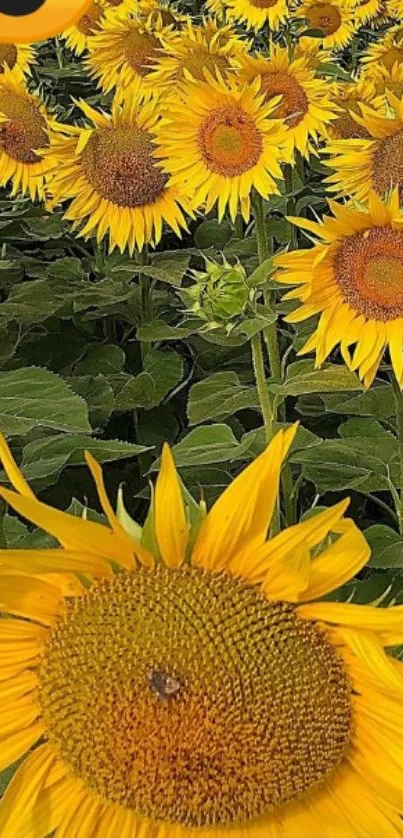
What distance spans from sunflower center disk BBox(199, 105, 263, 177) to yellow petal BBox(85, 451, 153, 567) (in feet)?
3.01

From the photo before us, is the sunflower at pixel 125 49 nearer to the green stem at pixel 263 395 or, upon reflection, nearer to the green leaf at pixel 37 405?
the green leaf at pixel 37 405

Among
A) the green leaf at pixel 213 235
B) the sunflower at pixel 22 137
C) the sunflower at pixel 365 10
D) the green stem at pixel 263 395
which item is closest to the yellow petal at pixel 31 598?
the green stem at pixel 263 395

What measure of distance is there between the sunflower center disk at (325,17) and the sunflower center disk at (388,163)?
3.97 ft

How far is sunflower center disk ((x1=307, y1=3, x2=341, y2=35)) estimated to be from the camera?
247 cm

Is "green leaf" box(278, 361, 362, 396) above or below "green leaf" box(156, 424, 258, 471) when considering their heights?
above

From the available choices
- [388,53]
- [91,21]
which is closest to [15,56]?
[91,21]

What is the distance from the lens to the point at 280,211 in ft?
6.44

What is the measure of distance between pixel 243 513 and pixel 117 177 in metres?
1.01

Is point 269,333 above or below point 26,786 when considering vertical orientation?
above

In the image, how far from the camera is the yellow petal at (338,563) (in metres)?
0.66

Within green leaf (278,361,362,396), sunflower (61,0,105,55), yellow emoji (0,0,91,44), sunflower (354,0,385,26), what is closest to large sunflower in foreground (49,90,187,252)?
green leaf (278,361,362,396)

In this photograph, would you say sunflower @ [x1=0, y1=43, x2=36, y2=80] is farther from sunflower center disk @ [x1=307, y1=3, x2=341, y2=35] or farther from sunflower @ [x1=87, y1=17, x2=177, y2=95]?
sunflower center disk @ [x1=307, y1=3, x2=341, y2=35]

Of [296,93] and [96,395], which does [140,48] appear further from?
[96,395]

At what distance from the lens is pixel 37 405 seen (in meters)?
1.17
